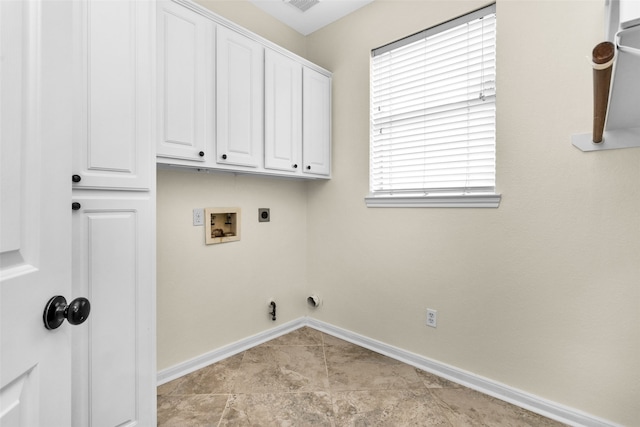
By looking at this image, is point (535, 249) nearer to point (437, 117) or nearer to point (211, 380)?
point (437, 117)

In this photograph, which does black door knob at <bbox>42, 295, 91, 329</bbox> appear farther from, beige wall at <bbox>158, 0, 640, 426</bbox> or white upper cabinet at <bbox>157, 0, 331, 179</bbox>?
beige wall at <bbox>158, 0, 640, 426</bbox>

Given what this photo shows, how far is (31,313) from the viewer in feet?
1.92

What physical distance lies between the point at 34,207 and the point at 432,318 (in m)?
2.09

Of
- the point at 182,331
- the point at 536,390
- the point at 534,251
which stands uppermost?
the point at 534,251

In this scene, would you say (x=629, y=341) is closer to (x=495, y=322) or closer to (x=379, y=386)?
(x=495, y=322)

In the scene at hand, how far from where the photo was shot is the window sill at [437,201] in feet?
5.98

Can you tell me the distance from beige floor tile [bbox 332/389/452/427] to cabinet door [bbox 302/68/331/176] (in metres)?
1.56

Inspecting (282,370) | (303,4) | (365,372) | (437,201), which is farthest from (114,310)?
(303,4)

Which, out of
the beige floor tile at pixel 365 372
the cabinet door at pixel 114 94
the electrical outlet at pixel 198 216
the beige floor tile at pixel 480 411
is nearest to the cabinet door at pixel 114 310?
the cabinet door at pixel 114 94

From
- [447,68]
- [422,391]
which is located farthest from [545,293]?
[447,68]

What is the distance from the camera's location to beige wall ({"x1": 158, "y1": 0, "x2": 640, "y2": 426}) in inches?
59.2

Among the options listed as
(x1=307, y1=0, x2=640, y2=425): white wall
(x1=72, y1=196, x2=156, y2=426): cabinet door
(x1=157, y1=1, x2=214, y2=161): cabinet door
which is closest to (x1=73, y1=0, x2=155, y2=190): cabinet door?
(x1=72, y1=196, x2=156, y2=426): cabinet door

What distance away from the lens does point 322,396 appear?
5.83ft

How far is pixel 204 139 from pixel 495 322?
6.60 ft
